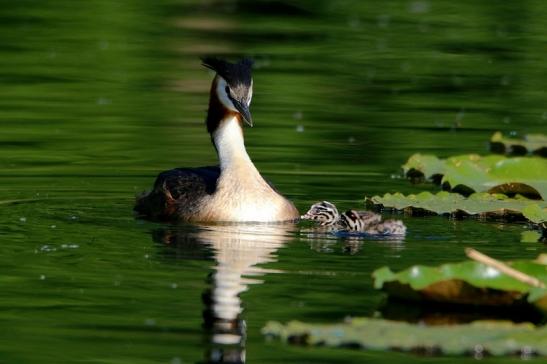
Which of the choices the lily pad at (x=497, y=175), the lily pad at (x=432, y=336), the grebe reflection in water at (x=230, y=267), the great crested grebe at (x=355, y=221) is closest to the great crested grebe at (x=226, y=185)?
the grebe reflection in water at (x=230, y=267)

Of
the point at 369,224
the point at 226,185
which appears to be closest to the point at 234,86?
the point at 226,185

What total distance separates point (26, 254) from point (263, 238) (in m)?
1.94

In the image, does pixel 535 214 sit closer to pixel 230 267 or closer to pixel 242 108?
pixel 242 108

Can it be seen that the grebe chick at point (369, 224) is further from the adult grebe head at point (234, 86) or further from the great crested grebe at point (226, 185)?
the adult grebe head at point (234, 86)

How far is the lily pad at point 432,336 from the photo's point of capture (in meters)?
7.66

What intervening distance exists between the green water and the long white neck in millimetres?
721

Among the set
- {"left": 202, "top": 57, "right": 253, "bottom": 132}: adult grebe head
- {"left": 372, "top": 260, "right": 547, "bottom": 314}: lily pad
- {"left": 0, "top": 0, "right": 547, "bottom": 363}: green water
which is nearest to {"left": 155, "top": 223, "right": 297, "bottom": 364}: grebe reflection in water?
{"left": 0, "top": 0, "right": 547, "bottom": 363}: green water

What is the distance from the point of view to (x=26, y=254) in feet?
35.4

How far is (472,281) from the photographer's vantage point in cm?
853

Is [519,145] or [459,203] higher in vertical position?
[519,145]

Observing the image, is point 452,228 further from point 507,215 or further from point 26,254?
point 26,254

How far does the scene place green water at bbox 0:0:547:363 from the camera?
9062 millimetres

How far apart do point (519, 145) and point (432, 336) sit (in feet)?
28.3

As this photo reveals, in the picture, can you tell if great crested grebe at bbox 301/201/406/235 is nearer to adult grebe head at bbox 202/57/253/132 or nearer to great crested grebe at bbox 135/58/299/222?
great crested grebe at bbox 135/58/299/222
